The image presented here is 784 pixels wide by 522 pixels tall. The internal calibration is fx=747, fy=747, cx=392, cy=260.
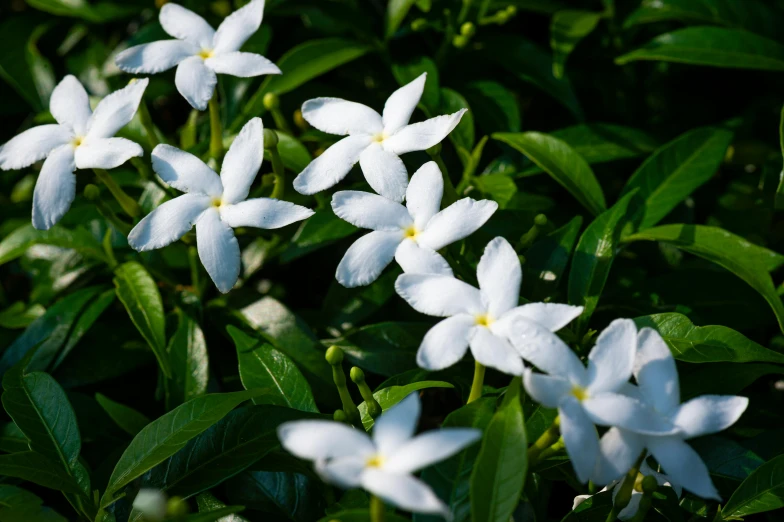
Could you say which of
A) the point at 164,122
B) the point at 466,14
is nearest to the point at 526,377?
the point at 466,14

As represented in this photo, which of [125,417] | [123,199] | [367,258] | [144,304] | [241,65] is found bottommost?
[125,417]

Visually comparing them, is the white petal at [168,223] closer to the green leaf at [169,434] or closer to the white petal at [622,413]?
the green leaf at [169,434]

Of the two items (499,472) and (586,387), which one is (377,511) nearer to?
(499,472)

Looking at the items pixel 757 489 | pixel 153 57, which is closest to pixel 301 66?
pixel 153 57

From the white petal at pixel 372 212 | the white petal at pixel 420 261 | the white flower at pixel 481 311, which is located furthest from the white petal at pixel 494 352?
the white petal at pixel 372 212

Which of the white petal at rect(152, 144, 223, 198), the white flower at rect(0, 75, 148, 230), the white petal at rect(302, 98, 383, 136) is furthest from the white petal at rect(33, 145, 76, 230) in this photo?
the white petal at rect(302, 98, 383, 136)

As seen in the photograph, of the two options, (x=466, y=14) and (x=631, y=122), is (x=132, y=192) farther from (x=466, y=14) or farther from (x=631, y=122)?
(x=631, y=122)

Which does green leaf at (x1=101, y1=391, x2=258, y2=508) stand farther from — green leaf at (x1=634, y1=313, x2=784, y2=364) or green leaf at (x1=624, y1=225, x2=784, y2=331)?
green leaf at (x1=624, y1=225, x2=784, y2=331)
